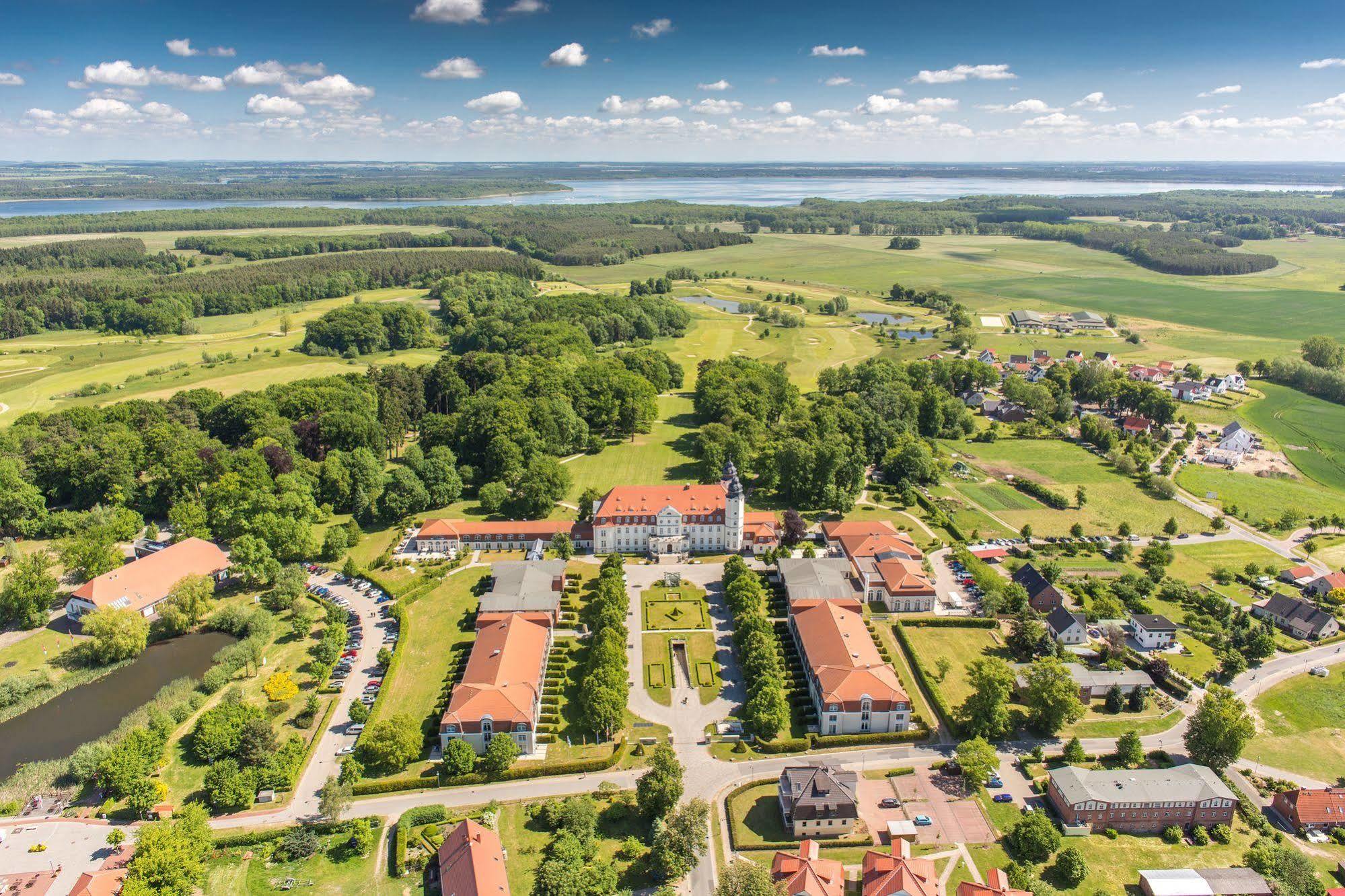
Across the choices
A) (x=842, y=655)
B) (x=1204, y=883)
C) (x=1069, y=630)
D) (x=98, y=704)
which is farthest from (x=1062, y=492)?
(x=98, y=704)

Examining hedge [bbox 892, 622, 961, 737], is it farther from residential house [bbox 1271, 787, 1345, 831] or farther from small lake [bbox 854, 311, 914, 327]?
small lake [bbox 854, 311, 914, 327]

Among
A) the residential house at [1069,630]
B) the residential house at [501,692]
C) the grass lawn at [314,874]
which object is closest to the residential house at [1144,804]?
the residential house at [1069,630]

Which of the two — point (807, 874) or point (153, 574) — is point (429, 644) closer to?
point (153, 574)

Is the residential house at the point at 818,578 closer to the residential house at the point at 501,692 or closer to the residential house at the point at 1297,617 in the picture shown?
the residential house at the point at 501,692

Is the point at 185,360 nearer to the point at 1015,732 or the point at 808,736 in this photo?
the point at 808,736

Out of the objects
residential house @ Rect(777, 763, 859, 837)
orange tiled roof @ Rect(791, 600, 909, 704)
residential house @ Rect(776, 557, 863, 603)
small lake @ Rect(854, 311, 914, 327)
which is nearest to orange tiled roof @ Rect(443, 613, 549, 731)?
residential house @ Rect(777, 763, 859, 837)
